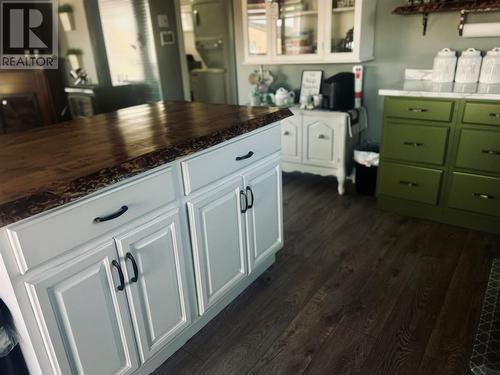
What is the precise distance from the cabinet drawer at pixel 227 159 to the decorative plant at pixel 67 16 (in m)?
3.70

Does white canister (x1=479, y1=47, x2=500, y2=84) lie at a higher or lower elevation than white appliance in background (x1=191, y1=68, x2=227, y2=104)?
higher

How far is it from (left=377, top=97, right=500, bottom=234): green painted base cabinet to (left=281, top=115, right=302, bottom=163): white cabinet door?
29.4 inches

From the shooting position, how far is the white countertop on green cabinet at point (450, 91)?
221 centimetres

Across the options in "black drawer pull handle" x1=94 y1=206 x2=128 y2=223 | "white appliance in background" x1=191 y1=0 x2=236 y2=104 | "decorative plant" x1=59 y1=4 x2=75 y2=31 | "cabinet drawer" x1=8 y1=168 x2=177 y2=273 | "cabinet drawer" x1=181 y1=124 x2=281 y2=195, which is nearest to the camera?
"cabinet drawer" x1=8 y1=168 x2=177 y2=273

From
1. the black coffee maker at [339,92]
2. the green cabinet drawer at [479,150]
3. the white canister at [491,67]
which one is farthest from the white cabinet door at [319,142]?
the white canister at [491,67]

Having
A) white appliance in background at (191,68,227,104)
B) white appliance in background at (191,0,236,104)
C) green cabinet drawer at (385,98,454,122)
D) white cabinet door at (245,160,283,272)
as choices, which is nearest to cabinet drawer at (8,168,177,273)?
white cabinet door at (245,160,283,272)

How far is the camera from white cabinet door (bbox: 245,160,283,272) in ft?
5.90

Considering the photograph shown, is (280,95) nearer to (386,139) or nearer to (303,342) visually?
(386,139)

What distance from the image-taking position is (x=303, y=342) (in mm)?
1657

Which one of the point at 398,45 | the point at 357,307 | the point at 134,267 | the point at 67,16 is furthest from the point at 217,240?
the point at 67,16

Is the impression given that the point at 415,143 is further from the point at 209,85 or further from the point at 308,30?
the point at 209,85

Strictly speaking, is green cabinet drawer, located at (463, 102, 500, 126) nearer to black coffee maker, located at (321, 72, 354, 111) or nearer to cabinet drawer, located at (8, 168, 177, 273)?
black coffee maker, located at (321, 72, 354, 111)

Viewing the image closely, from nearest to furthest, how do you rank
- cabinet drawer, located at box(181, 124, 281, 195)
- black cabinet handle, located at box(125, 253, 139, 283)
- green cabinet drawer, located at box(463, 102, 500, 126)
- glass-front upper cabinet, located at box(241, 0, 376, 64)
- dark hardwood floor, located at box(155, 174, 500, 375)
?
black cabinet handle, located at box(125, 253, 139, 283) → cabinet drawer, located at box(181, 124, 281, 195) → dark hardwood floor, located at box(155, 174, 500, 375) → green cabinet drawer, located at box(463, 102, 500, 126) → glass-front upper cabinet, located at box(241, 0, 376, 64)

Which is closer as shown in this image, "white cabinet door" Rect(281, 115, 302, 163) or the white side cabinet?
the white side cabinet
